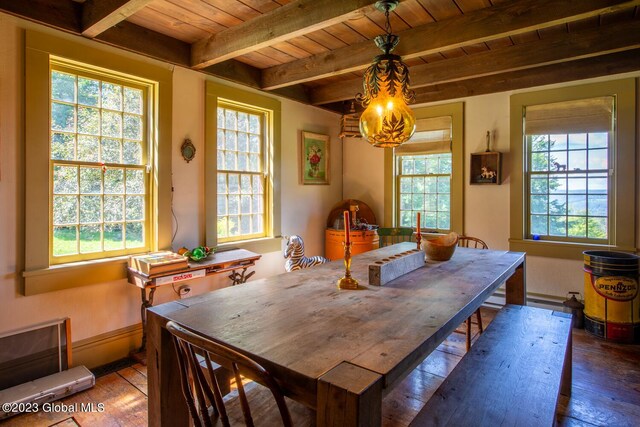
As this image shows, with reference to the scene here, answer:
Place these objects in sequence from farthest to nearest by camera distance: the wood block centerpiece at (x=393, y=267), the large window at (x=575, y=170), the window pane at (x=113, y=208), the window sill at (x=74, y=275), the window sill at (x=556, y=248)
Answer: the window sill at (x=556, y=248)
the large window at (x=575, y=170)
the window pane at (x=113, y=208)
the window sill at (x=74, y=275)
the wood block centerpiece at (x=393, y=267)

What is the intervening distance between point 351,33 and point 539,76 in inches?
89.9

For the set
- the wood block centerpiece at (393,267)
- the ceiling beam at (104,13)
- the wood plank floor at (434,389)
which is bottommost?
the wood plank floor at (434,389)

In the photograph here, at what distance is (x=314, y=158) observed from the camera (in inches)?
194

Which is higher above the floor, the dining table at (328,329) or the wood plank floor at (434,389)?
the dining table at (328,329)

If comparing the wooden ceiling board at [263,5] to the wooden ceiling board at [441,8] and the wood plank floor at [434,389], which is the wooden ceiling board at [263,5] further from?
the wood plank floor at [434,389]

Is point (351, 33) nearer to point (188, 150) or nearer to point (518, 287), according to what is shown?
point (188, 150)

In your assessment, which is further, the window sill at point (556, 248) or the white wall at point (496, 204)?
the white wall at point (496, 204)

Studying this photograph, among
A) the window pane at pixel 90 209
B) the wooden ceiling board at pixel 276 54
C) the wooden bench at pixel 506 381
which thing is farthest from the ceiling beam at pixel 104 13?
the wooden bench at pixel 506 381

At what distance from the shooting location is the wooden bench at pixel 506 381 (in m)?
1.39

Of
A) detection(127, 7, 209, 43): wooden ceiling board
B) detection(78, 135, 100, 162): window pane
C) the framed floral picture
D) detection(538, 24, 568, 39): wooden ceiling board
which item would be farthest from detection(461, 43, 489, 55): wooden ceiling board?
detection(78, 135, 100, 162): window pane

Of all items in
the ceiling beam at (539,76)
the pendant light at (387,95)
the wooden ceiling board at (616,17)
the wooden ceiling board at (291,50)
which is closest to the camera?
the pendant light at (387,95)

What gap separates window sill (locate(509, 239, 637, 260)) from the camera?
3.74 m

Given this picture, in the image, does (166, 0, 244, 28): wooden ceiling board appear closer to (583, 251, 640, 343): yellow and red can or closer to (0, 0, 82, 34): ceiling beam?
(0, 0, 82, 34): ceiling beam

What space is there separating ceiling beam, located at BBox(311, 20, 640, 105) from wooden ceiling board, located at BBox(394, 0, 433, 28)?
964 mm
